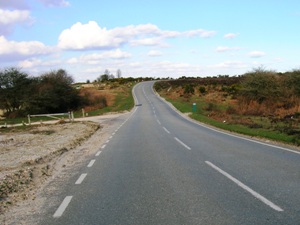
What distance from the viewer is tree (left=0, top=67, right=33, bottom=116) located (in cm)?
5075

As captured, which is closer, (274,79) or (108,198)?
(108,198)

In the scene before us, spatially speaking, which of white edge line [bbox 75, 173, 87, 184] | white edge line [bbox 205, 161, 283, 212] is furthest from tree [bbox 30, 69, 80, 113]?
white edge line [bbox 205, 161, 283, 212]

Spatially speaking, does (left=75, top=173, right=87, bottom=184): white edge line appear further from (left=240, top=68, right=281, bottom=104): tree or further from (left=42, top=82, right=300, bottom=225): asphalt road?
(left=240, top=68, right=281, bottom=104): tree

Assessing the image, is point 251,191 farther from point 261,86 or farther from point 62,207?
point 261,86

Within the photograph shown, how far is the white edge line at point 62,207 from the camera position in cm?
553

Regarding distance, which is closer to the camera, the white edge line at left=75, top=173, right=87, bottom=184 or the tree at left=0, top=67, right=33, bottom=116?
Result: the white edge line at left=75, top=173, right=87, bottom=184

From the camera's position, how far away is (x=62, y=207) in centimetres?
591

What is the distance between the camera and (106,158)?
37.0 feet

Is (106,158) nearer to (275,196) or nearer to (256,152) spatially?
(256,152)

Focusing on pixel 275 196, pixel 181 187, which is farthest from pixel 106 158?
pixel 275 196

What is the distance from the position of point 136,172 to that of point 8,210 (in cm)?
351

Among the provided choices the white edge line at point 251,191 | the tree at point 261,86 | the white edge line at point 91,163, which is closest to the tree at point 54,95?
the tree at point 261,86

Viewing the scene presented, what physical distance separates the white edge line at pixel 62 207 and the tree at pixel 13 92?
155 ft

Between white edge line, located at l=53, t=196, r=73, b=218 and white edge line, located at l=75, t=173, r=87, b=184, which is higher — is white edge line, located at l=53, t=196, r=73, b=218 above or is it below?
above
